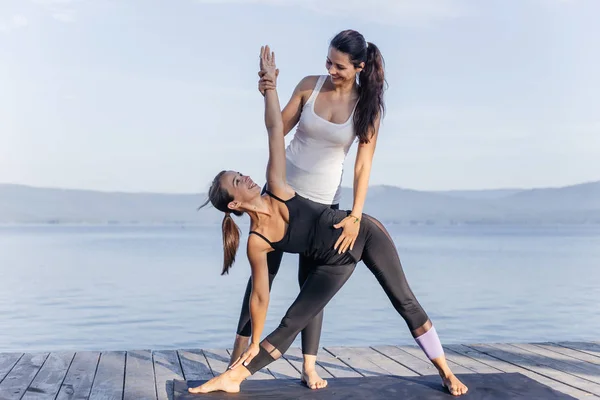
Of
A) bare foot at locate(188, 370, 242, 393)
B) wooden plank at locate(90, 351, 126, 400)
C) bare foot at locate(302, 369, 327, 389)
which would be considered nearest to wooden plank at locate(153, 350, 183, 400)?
wooden plank at locate(90, 351, 126, 400)

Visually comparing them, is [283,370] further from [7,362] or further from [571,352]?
[571,352]

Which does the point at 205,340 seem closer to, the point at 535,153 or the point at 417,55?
the point at 417,55

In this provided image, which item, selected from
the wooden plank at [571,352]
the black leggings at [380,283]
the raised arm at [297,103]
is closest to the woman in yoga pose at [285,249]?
the black leggings at [380,283]

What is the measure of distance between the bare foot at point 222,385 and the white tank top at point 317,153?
760 mm

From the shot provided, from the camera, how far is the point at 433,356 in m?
3.19

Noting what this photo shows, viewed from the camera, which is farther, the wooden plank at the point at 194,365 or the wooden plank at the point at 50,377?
the wooden plank at the point at 194,365

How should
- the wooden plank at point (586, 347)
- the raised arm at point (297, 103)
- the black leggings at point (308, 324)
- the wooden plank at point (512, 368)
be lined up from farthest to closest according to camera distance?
the wooden plank at point (586, 347)
the wooden plank at point (512, 368)
the black leggings at point (308, 324)
the raised arm at point (297, 103)

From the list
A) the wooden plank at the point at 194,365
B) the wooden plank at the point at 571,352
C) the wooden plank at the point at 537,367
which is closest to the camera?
the wooden plank at the point at 537,367

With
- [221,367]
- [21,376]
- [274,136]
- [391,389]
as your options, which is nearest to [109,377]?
[21,376]

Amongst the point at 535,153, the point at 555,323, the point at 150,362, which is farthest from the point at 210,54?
the point at 150,362

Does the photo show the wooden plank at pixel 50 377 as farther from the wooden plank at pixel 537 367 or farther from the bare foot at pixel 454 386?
the wooden plank at pixel 537 367

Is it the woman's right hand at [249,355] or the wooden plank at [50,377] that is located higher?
the woman's right hand at [249,355]

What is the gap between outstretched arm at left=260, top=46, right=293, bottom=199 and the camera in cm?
310

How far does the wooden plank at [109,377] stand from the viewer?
3.42 metres
